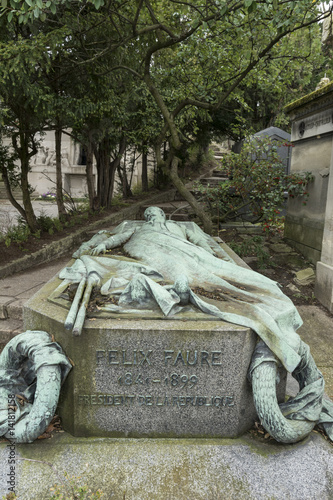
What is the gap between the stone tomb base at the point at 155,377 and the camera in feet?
7.16

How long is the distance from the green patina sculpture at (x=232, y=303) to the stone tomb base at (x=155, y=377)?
10cm

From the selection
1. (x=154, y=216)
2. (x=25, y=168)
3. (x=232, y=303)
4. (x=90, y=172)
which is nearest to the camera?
(x=232, y=303)

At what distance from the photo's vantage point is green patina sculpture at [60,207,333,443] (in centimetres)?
218

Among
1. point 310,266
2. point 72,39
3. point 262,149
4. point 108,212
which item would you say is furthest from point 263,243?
point 72,39

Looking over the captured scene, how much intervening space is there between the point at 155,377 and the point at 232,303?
0.69 m

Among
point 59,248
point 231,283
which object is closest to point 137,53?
point 59,248

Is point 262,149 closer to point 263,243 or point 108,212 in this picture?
point 263,243

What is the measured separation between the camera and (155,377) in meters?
2.26

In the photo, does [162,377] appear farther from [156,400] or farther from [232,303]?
[232,303]

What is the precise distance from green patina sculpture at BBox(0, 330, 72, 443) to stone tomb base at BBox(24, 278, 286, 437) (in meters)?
0.09

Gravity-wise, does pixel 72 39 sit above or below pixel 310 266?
above

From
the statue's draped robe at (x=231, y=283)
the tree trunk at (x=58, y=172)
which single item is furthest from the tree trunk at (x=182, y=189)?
the tree trunk at (x=58, y=172)

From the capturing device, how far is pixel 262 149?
22.7 feet

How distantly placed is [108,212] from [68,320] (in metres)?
7.10
